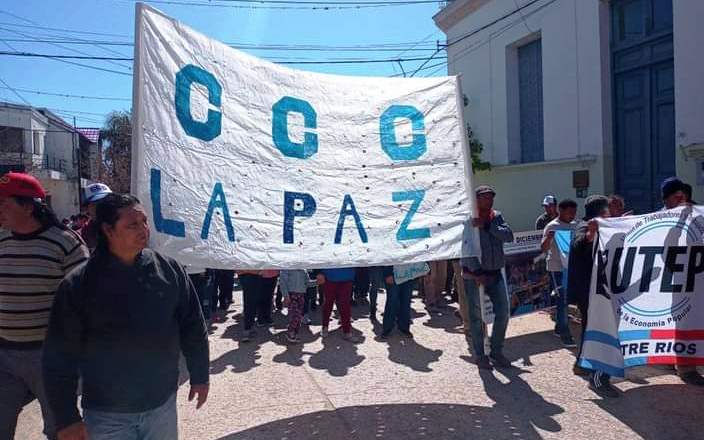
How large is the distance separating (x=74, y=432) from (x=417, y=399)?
3.17 m

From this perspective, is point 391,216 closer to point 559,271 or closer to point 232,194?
point 232,194

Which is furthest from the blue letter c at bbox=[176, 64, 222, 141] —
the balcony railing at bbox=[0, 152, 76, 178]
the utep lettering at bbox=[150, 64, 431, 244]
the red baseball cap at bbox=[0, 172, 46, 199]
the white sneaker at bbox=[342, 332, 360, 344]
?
the balcony railing at bbox=[0, 152, 76, 178]

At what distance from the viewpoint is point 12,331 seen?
119 inches

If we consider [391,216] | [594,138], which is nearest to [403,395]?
[391,216]

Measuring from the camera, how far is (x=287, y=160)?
152 inches

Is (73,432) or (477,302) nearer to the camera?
(73,432)

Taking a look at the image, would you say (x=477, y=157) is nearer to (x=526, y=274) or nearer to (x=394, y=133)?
(x=526, y=274)

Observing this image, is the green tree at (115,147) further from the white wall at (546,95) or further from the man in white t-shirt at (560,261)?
the man in white t-shirt at (560,261)

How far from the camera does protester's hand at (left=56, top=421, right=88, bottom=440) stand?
7.59 feet

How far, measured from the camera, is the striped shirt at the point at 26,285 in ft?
9.89

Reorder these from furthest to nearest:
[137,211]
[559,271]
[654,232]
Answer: [559,271], [654,232], [137,211]

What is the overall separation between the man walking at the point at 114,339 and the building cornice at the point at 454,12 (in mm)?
17134

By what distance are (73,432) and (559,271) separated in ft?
19.6

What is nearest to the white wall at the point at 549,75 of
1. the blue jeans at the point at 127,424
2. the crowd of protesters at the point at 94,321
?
the crowd of protesters at the point at 94,321
